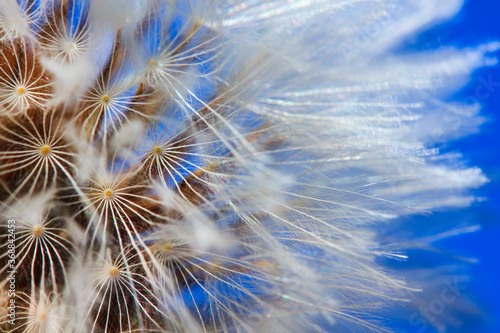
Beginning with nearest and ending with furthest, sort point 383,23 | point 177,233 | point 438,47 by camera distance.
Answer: point 177,233 < point 383,23 < point 438,47

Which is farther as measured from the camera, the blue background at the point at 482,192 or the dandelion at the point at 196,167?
the blue background at the point at 482,192

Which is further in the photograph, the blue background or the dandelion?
the blue background

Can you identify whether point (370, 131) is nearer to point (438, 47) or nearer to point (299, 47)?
point (299, 47)

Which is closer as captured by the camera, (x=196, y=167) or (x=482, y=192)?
(x=196, y=167)

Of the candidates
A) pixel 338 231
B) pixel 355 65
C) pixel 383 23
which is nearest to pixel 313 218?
pixel 338 231
